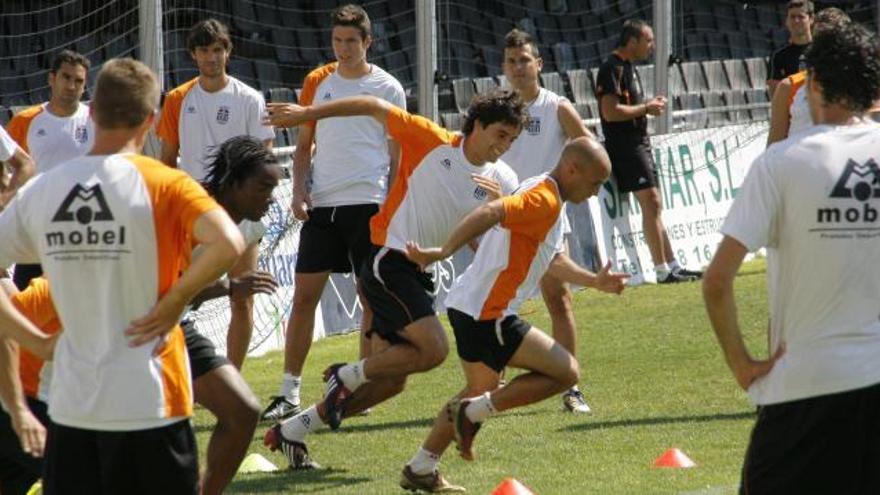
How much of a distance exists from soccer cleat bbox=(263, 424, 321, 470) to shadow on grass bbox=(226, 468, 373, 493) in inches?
2.0

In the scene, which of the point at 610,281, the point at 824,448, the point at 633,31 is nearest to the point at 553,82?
the point at 633,31

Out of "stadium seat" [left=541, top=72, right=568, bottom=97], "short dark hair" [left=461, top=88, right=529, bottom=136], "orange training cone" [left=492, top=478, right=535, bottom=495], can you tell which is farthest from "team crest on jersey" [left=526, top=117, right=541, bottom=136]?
"stadium seat" [left=541, top=72, right=568, bottom=97]

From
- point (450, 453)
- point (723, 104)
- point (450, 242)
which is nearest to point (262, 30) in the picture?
point (723, 104)

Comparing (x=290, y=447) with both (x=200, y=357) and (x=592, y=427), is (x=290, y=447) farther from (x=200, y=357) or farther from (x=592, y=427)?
(x=592, y=427)

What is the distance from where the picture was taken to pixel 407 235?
29.0ft

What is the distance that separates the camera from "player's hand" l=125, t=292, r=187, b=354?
5.06m

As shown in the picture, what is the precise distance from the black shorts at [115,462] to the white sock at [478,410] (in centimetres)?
300

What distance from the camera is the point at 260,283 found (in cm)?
600

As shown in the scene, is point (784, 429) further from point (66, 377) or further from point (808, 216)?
point (66, 377)

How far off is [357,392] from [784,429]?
388cm

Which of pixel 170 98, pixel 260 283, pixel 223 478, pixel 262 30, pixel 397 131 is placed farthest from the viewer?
pixel 262 30

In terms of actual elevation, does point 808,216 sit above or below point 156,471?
above

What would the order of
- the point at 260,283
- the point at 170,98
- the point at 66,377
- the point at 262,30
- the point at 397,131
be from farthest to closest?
the point at 262,30, the point at 170,98, the point at 397,131, the point at 260,283, the point at 66,377

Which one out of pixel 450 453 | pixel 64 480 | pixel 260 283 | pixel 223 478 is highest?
pixel 260 283
